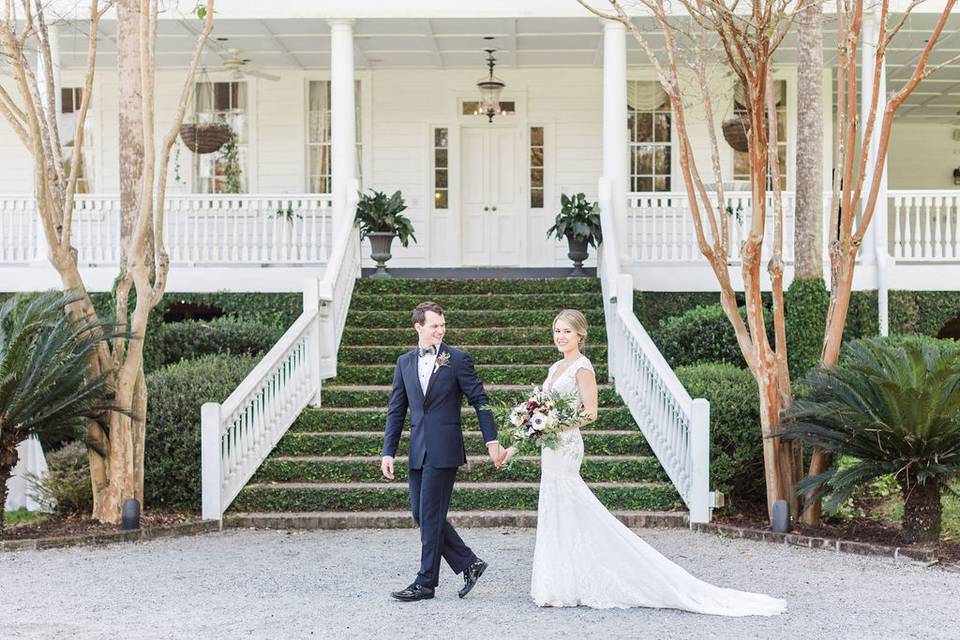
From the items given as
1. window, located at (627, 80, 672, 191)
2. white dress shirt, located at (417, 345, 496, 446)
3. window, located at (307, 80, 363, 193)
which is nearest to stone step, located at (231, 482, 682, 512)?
white dress shirt, located at (417, 345, 496, 446)

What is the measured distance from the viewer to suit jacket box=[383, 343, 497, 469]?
6.11 metres

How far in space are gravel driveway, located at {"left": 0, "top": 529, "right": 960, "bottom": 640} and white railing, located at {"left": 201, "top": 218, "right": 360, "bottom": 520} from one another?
0.69 meters

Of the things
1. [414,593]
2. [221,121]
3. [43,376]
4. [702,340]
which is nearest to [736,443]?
[702,340]

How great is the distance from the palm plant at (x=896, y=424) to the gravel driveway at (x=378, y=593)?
54 centimetres

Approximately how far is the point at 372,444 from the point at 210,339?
141 inches

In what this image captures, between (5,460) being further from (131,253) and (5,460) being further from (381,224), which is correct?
(381,224)

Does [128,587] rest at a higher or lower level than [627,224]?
lower

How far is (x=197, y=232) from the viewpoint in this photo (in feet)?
47.9

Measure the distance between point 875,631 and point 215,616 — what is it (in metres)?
3.58

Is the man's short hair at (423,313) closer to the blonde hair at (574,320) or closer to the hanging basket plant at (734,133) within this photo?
the blonde hair at (574,320)

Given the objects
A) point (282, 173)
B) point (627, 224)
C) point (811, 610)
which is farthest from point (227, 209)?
point (811, 610)

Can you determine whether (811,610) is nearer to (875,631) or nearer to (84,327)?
(875,631)

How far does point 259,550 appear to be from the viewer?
7.82 metres

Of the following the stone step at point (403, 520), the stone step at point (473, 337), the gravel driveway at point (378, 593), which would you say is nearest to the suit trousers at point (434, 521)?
the gravel driveway at point (378, 593)
